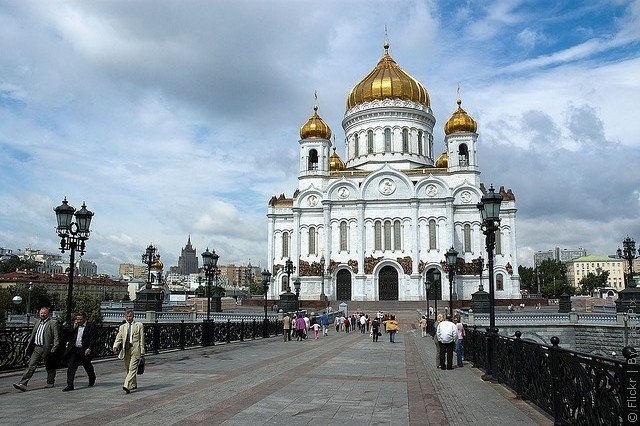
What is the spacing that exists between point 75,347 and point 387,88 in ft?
187

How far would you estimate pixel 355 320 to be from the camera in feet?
135

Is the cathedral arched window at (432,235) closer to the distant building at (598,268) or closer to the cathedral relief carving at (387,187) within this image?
the cathedral relief carving at (387,187)

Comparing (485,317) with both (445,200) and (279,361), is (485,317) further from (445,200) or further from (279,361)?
(445,200)

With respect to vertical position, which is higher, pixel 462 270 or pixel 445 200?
pixel 445 200

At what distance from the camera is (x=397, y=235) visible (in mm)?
58312

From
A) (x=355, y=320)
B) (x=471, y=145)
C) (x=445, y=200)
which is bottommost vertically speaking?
(x=355, y=320)

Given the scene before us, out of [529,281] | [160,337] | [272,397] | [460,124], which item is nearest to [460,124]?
[460,124]

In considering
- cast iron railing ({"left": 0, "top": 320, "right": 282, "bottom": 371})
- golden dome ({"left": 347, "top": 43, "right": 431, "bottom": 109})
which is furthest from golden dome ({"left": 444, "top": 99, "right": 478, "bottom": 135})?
cast iron railing ({"left": 0, "top": 320, "right": 282, "bottom": 371})

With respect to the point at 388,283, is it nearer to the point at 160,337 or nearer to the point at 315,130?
the point at 315,130

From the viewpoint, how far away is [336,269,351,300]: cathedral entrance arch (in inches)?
2291

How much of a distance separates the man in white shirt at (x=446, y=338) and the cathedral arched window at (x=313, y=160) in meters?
49.1

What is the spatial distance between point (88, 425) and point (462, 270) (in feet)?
172

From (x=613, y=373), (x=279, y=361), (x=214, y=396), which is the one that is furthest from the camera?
(x=279, y=361)

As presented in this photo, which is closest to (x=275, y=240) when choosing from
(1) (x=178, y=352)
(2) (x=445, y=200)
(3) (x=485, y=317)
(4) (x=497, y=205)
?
(2) (x=445, y=200)
